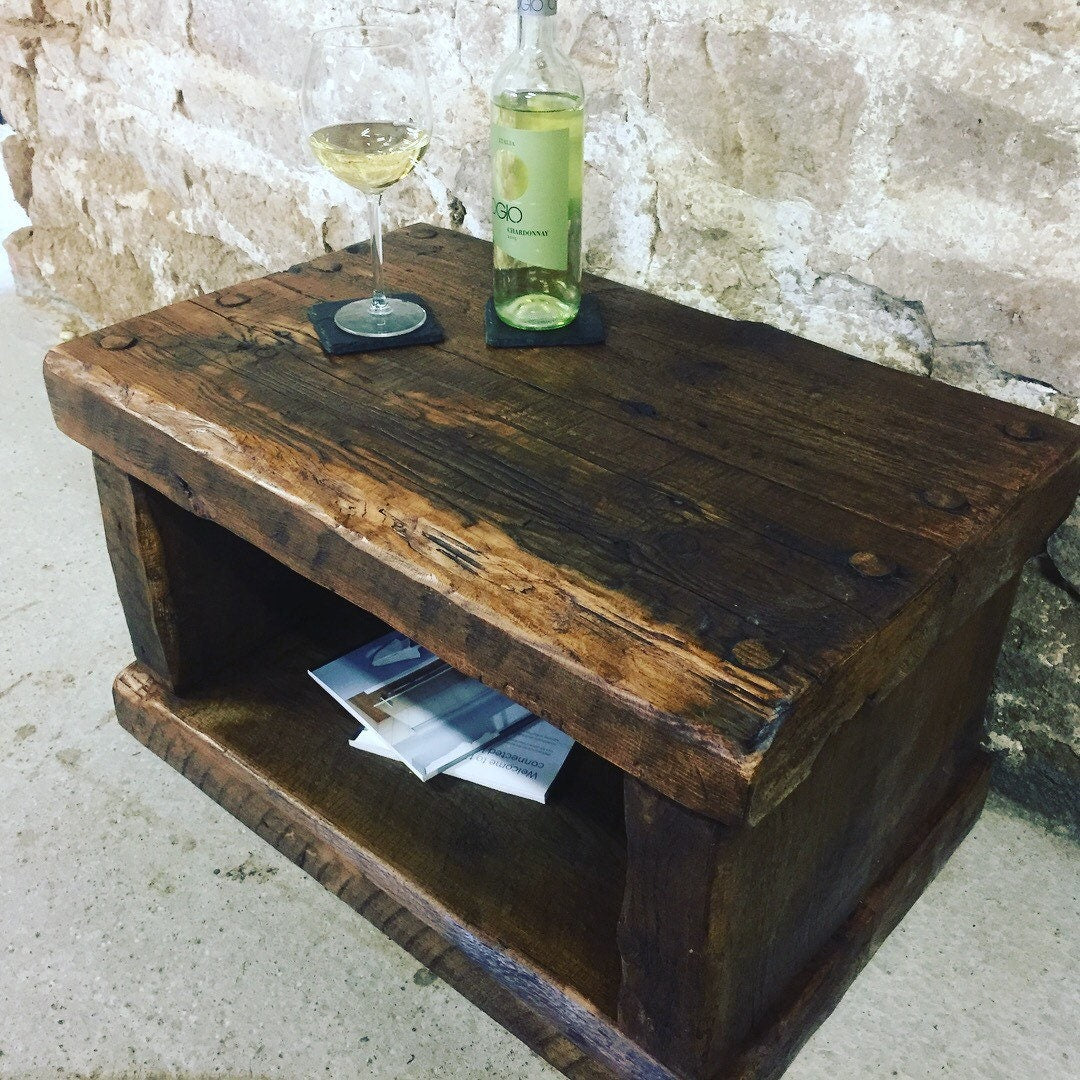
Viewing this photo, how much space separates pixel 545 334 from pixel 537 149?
0.19 meters

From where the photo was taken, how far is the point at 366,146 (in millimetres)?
1070

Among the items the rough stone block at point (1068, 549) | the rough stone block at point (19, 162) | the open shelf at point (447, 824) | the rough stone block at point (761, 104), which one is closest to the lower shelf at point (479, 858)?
the open shelf at point (447, 824)

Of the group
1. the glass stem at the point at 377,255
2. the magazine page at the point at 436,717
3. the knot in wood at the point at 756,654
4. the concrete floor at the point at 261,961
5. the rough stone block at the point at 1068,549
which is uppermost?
the glass stem at the point at 377,255

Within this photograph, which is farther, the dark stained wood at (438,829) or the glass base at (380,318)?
the glass base at (380,318)

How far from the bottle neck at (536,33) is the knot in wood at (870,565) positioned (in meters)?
0.58

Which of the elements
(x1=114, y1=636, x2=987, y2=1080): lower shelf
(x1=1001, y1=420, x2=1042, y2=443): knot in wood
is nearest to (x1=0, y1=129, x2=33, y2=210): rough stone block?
(x1=114, y1=636, x2=987, y2=1080): lower shelf

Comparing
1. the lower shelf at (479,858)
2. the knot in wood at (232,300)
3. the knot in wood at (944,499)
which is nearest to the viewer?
the knot in wood at (944,499)

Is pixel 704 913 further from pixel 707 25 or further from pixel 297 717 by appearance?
pixel 707 25

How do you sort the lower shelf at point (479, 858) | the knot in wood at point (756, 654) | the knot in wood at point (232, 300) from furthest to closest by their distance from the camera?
the knot in wood at point (232, 300)
the lower shelf at point (479, 858)
the knot in wood at point (756, 654)

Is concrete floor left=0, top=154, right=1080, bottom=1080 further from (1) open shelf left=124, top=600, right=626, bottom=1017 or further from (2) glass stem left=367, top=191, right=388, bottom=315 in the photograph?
(2) glass stem left=367, top=191, right=388, bottom=315

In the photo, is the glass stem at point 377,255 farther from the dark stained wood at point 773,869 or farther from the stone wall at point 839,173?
the dark stained wood at point 773,869

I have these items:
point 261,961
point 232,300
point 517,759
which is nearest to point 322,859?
point 261,961

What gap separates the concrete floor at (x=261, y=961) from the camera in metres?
1.04

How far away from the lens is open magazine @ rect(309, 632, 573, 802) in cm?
120
